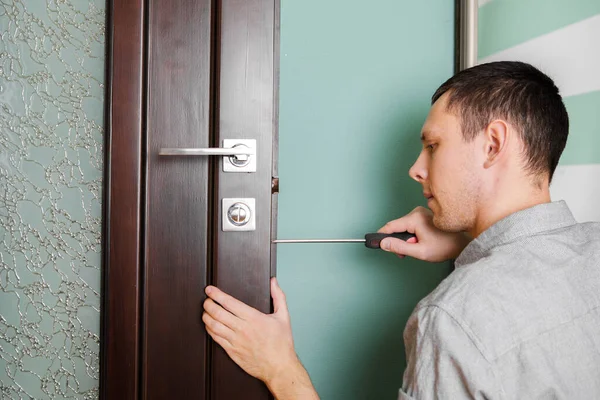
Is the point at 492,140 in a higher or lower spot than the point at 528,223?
higher

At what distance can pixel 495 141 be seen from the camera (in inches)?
33.2

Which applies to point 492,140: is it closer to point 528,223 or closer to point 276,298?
point 528,223

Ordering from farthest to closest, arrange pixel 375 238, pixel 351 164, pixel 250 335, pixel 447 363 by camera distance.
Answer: pixel 351 164, pixel 375 238, pixel 250 335, pixel 447 363

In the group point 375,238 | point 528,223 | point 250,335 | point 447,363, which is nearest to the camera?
point 447,363

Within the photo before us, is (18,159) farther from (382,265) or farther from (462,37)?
(462,37)

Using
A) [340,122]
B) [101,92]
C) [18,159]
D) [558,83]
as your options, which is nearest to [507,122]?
[558,83]

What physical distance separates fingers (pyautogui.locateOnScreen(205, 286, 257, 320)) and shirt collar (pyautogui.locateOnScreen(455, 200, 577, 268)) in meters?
0.42

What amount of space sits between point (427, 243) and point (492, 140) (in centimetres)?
28

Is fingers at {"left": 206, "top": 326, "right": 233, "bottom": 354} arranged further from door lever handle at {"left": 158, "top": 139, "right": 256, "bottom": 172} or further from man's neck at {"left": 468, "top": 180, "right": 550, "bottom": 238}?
man's neck at {"left": 468, "top": 180, "right": 550, "bottom": 238}

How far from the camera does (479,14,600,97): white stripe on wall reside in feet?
3.16

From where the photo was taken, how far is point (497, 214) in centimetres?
84

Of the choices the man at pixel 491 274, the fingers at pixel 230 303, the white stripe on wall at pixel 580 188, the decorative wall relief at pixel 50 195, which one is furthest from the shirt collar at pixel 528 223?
the decorative wall relief at pixel 50 195

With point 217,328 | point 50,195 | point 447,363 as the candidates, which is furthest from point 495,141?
point 50,195

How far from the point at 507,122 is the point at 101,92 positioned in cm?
73
